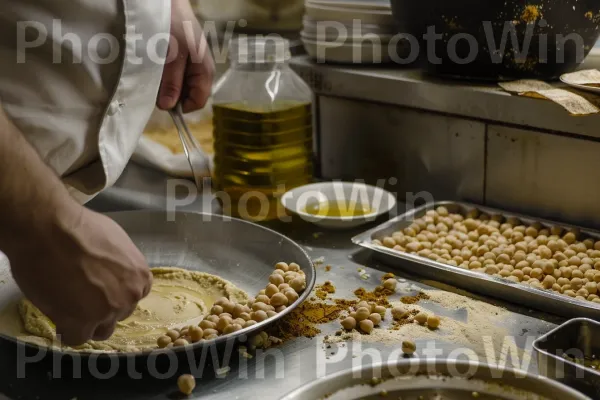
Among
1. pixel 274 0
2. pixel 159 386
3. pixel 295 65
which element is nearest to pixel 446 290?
pixel 159 386

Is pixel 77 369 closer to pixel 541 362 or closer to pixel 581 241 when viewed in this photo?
pixel 541 362

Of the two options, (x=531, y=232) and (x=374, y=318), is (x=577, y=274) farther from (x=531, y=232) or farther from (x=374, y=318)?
(x=374, y=318)

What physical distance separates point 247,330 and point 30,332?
1.23 feet

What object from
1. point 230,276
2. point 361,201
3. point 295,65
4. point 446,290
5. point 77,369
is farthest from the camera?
point 295,65

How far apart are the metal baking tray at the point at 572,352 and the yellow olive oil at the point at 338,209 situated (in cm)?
64

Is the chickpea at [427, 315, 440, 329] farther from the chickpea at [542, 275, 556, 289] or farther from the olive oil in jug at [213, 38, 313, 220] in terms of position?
the olive oil in jug at [213, 38, 313, 220]

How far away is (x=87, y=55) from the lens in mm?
1156

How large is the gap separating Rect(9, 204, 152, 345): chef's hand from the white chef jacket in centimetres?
17

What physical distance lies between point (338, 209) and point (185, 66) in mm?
502

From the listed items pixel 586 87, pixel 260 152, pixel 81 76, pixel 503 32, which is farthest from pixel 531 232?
pixel 81 76

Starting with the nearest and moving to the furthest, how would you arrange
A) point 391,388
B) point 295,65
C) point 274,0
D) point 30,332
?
point 391,388
point 30,332
point 295,65
point 274,0

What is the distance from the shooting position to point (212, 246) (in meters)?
1.60

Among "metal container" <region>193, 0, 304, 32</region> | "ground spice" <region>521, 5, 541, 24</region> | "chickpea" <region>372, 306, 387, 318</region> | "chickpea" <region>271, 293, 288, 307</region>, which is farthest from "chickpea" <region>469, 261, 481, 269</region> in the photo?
"metal container" <region>193, 0, 304, 32</region>

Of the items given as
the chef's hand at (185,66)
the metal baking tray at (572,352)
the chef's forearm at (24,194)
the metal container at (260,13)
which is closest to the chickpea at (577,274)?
the metal baking tray at (572,352)
